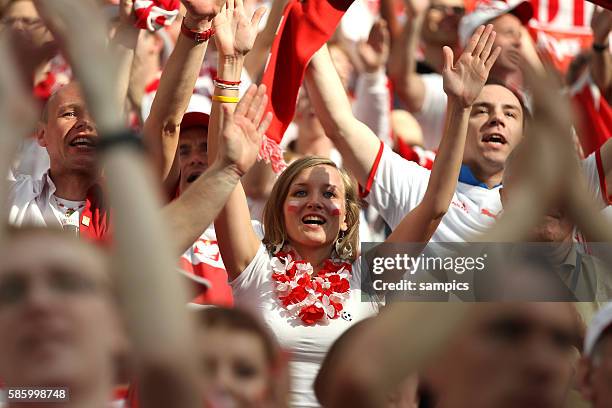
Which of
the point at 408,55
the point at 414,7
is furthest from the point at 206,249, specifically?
the point at 414,7

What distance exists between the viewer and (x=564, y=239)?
2795mm

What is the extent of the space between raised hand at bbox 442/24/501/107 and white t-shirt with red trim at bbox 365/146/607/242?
52 centimetres

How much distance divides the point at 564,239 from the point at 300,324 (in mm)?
934

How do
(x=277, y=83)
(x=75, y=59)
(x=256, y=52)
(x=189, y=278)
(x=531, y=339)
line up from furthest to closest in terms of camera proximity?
(x=256, y=52), (x=277, y=83), (x=189, y=278), (x=531, y=339), (x=75, y=59)

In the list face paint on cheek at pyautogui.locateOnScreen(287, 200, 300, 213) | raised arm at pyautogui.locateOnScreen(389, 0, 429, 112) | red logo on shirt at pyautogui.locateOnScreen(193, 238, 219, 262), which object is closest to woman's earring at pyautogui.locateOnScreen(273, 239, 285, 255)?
face paint on cheek at pyautogui.locateOnScreen(287, 200, 300, 213)

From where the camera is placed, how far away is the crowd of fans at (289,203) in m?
1.51

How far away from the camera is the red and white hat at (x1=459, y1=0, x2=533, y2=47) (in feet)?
15.3

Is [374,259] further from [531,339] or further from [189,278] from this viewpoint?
[531,339]

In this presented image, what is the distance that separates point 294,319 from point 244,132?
0.83 m

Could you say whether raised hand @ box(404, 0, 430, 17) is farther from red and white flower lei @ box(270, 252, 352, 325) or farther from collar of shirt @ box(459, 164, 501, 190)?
red and white flower lei @ box(270, 252, 352, 325)

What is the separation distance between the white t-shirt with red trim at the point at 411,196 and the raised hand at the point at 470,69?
1.72ft

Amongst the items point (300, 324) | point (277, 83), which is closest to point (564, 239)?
point (300, 324)

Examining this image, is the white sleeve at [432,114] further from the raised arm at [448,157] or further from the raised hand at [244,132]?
the raised hand at [244,132]

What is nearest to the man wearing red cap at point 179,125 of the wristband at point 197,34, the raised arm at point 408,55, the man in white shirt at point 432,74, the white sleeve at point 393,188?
the wristband at point 197,34
